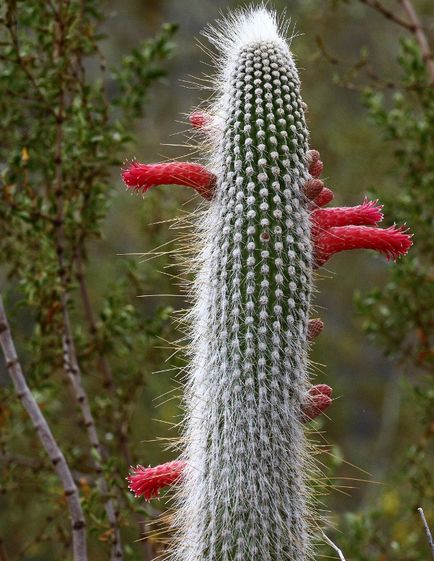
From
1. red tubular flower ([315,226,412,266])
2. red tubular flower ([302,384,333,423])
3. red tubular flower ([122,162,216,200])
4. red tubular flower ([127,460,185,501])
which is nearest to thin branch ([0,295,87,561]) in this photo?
red tubular flower ([127,460,185,501])

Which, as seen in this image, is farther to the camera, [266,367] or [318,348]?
[318,348]

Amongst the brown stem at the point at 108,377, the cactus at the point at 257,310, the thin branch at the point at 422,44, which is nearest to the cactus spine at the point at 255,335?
the cactus at the point at 257,310

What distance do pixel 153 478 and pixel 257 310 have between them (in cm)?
64

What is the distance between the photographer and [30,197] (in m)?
4.07

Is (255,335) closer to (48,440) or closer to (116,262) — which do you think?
(48,440)

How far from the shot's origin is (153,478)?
2.89 meters

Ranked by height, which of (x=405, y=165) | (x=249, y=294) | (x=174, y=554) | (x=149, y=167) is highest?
(x=405, y=165)

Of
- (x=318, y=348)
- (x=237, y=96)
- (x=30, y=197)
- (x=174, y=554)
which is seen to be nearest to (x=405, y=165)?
(x=30, y=197)

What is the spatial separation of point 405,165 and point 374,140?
5.72 meters

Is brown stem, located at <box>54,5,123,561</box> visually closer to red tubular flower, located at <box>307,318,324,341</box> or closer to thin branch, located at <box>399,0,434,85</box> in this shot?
red tubular flower, located at <box>307,318,324,341</box>

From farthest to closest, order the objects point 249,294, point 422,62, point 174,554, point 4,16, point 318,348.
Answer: point 318,348 < point 422,62 < point 4,16 < point 174,554 < point 249,294

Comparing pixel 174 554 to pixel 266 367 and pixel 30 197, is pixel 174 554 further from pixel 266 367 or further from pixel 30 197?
pixel 30 197

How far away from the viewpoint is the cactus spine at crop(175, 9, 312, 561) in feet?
8.83

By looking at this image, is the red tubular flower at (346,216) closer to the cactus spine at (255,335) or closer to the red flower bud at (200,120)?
the cactus spine at (255,335)
